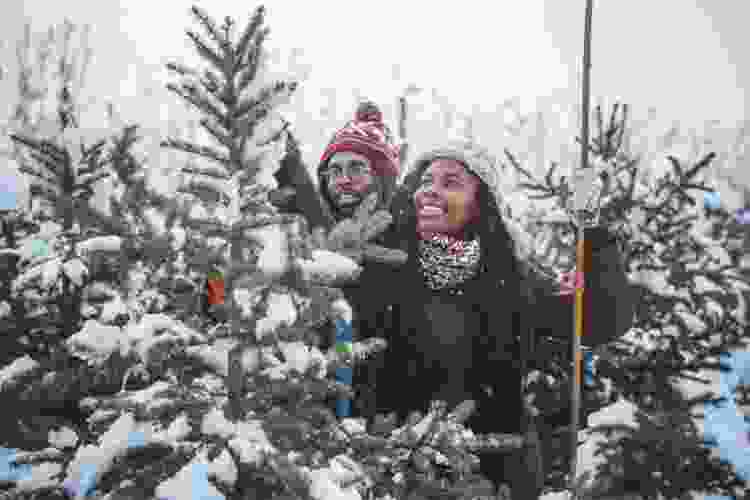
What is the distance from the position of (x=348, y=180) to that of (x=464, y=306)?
3.27ft

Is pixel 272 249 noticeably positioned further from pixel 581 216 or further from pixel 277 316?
pixel 581 216

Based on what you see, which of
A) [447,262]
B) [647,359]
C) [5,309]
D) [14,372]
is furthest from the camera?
[647,359]

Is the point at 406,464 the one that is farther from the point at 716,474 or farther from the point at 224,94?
the point at 716,474

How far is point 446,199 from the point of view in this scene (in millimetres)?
2701

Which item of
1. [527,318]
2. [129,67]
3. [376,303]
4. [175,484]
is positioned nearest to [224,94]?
[175,484]

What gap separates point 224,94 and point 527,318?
2003mm

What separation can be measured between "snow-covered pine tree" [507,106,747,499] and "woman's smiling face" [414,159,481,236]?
1.19 metres

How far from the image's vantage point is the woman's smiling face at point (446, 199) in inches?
105

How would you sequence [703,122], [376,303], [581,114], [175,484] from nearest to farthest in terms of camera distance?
[175,484] → [376,303] → [581,114] → [703,122]

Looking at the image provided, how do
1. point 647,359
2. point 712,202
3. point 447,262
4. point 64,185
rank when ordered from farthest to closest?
point 712,202, point 647,359, point 447,262, point 64,185

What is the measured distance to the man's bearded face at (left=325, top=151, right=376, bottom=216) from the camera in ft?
9.91

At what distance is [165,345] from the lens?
114cm

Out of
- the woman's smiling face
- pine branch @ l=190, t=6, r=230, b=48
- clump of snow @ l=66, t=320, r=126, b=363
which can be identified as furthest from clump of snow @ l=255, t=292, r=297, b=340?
the woman's smiling face

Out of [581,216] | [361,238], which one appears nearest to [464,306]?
[581,216]
